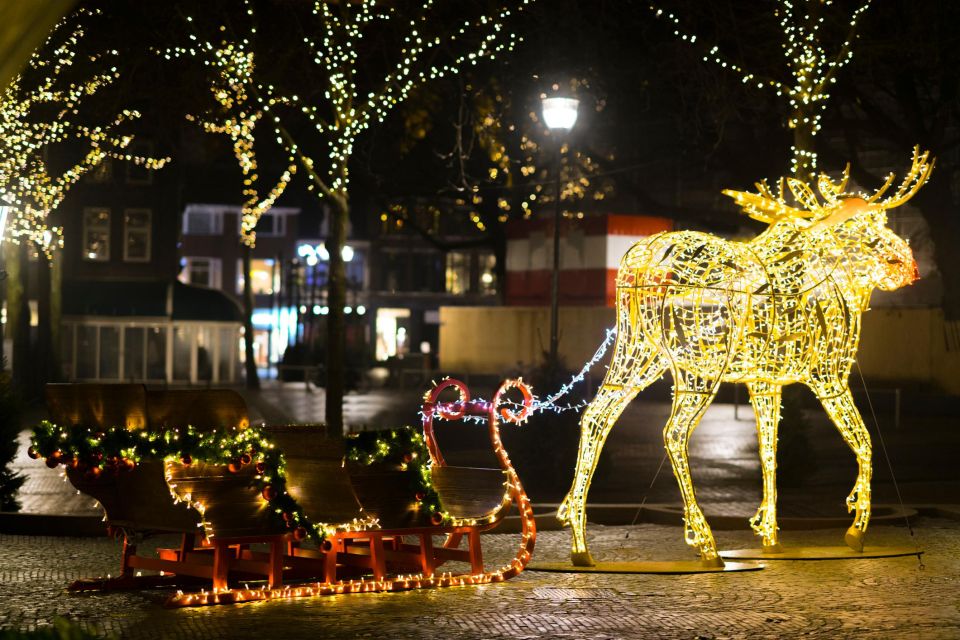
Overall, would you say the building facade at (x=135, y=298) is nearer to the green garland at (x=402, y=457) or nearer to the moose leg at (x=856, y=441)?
the moose leg at (x=856, y=441)

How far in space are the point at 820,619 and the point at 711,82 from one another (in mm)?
16916

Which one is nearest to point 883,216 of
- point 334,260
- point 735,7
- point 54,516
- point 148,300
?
point 54,516

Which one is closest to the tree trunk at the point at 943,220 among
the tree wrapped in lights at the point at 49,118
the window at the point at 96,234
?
the tree wrapped in lights at the point at 49,118

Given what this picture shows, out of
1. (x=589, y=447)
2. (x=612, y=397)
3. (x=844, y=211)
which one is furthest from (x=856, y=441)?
Result: (x=589, y=447)

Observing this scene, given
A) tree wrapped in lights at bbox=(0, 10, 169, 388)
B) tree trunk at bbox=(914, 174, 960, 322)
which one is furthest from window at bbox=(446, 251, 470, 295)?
tree trunk at bbox=(914, 174, 960, 322)

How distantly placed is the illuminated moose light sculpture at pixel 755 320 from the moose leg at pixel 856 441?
0.04 ft

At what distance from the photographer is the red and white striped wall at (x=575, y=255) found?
127 ft

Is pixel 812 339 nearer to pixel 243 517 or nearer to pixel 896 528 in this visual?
pixel 896 528

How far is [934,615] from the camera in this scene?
9914 millimetres

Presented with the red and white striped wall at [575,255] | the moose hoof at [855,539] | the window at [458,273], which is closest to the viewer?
the moose hoof at [855,539]

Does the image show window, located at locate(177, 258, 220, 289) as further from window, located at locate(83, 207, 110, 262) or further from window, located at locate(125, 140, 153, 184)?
Result: window, located at locate(83, 207, 110, 262)

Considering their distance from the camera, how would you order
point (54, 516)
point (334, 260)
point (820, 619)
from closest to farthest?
point (820, 619)
point (54, 516)
point (334, 260)

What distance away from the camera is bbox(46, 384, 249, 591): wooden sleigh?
10.3 meters

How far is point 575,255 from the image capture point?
3956 cm
